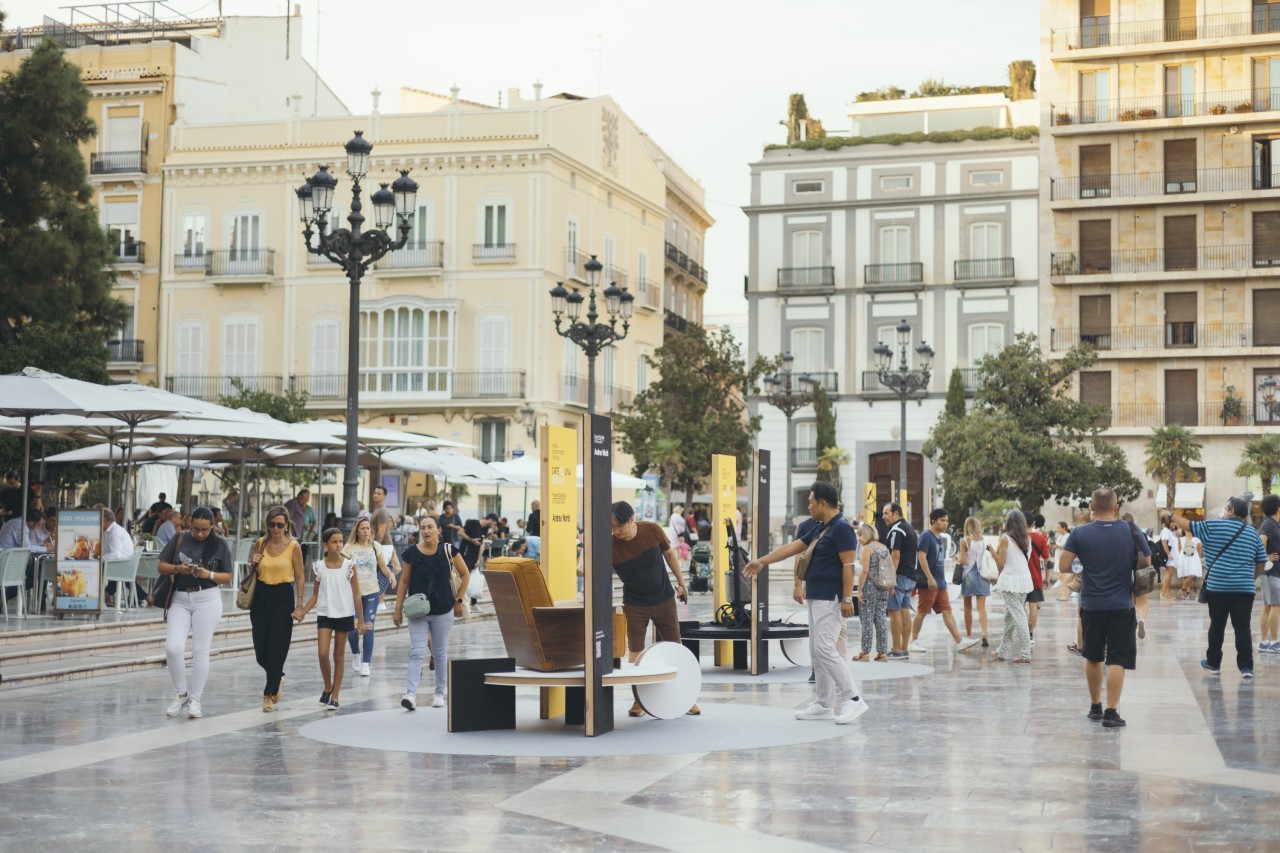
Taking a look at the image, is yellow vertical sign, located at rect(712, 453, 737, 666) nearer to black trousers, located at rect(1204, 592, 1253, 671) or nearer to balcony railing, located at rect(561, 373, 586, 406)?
black trousers, located at rect(1204, 592, 1253, 671)

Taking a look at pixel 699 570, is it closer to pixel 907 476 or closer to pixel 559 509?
pixel 559 509

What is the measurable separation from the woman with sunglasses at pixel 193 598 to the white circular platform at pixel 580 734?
1148 mm

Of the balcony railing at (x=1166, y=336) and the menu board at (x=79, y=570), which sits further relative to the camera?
the balcony railing at (x=1166, y=336)

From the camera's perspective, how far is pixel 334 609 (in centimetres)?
1279

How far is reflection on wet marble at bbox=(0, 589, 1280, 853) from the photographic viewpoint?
7539mm

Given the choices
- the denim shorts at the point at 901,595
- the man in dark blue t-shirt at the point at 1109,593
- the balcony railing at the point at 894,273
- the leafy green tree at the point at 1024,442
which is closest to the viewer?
the man in dark blue t-shirt at the point at 1109,593

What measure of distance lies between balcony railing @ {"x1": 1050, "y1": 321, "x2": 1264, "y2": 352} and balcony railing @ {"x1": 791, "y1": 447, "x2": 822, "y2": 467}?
8.64 meters

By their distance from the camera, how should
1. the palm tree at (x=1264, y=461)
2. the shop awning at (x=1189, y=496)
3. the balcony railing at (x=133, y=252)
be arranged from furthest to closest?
the balcony railing at (x=133, y=252)
the shop awning at (x=1189, y=496)
the palm tree at (x=1264, y=461)

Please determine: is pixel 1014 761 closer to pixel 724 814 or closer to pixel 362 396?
pixel 724 814

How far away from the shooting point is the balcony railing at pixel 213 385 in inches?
2019

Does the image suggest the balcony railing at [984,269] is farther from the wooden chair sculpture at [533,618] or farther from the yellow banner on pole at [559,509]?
the wooden chair sculpture at [533,618]

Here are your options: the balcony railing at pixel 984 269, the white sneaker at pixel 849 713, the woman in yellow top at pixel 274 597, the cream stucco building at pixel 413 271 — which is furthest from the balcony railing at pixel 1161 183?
the woman in yellow top at pixel 274 597

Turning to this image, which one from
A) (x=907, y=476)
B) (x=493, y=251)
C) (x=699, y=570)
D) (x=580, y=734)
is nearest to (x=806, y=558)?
(x=580, y=734)

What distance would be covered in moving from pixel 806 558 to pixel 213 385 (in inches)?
1656
